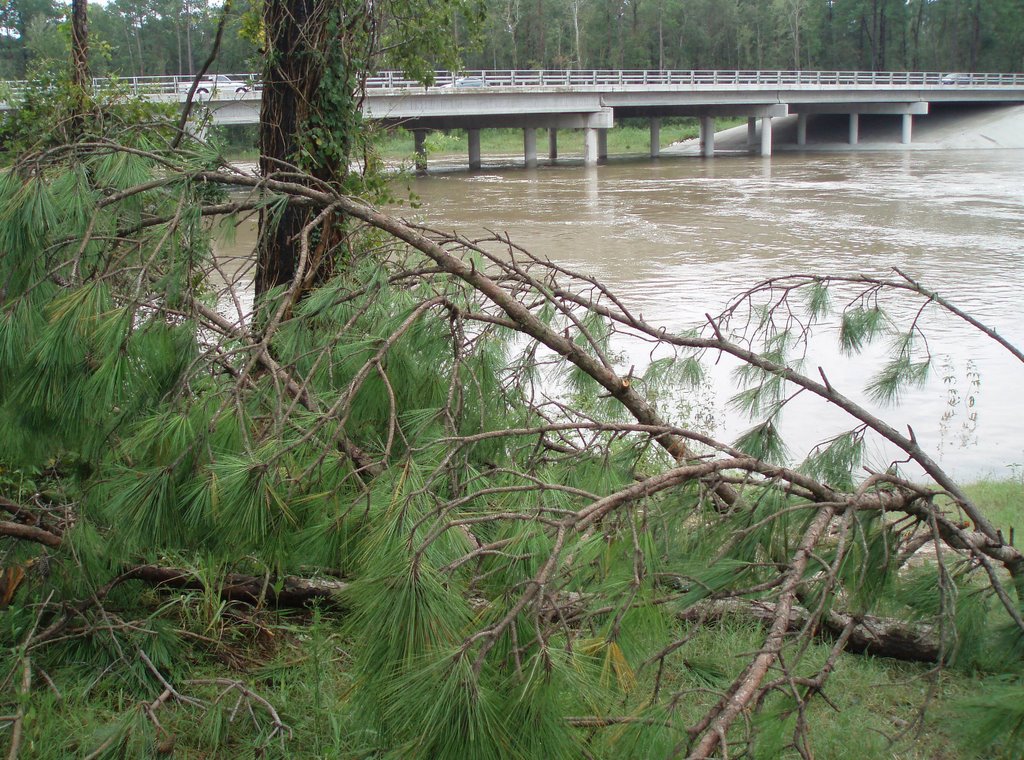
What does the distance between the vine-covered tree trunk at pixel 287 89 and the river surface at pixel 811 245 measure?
137 cm

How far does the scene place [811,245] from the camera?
1683cm

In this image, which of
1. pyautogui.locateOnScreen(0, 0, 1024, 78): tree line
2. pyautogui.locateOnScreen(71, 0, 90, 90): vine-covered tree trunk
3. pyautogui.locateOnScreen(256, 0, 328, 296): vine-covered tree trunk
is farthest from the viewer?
pyautogui.locateOnScreen(0, 0, 1024, 78): tree line

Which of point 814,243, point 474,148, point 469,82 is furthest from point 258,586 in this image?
point 474,148

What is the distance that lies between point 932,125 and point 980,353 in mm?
43157

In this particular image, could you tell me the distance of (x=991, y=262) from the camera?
1474 cm

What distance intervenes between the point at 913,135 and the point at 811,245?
34.0 metres

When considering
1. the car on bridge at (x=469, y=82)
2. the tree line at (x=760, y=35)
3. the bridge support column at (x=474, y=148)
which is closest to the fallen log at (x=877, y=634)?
the car on bridge at (x=469, y=82)

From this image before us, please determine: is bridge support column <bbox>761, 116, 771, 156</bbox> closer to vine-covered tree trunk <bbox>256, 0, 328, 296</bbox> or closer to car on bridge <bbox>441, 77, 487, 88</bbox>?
car on bridge <bbox>441, 77, 487, 88</bbox>

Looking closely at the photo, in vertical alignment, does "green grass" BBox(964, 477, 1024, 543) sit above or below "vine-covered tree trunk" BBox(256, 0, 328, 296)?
below

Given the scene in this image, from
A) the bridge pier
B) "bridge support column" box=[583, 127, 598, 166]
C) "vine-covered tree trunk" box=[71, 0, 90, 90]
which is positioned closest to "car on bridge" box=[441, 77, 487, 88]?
"bridge support column" box=[583, 127, 598, 166]

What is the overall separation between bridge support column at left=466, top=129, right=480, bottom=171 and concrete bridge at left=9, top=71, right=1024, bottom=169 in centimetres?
4

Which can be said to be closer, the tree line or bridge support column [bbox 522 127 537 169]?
bridge support column [bbox 522 127 537 169]

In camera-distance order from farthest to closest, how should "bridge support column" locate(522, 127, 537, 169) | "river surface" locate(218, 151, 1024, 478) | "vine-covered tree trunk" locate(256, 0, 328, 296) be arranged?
1. "bridge support column" locate(522, 127, 537, 169)
2. "river surface" locate(218, 151, 1024, 478)
3. "vine-covered tree trunk" locate(256, 0, 328, 296)

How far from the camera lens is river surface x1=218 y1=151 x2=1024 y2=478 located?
8.07 meters
